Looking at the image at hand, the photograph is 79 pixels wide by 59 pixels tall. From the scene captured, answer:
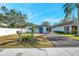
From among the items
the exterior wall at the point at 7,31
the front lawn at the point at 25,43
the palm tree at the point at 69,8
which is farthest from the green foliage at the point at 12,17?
the palm tree at the point at 69,8

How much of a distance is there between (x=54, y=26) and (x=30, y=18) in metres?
1.52

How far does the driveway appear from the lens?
12.4 metres

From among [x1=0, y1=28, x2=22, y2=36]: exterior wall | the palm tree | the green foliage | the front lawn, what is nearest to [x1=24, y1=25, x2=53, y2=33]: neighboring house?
the front lawn

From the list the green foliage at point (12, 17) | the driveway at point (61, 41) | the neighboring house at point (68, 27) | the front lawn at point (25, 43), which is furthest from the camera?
the neighboring house at point (68, 27)

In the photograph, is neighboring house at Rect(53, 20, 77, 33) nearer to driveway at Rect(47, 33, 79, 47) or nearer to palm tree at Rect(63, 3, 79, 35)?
driveway at Rect(47, 33, 79, 47)

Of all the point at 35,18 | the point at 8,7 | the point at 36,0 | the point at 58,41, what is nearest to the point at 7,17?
the point at 8,7

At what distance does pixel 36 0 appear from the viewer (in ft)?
35.0

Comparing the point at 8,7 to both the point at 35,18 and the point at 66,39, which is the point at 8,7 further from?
the point at 66,39

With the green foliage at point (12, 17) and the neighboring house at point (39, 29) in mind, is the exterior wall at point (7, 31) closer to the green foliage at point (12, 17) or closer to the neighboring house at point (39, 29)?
the green foliage at point (12, 17)

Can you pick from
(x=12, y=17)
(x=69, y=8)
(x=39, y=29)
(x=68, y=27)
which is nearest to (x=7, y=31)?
(x=12, y=17)

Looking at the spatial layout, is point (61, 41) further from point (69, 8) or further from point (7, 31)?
point (7, 31)

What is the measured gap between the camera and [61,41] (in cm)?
1252

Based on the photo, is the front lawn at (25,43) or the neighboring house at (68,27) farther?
the neighboring house at (68,27)

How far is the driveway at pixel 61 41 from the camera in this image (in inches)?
489
